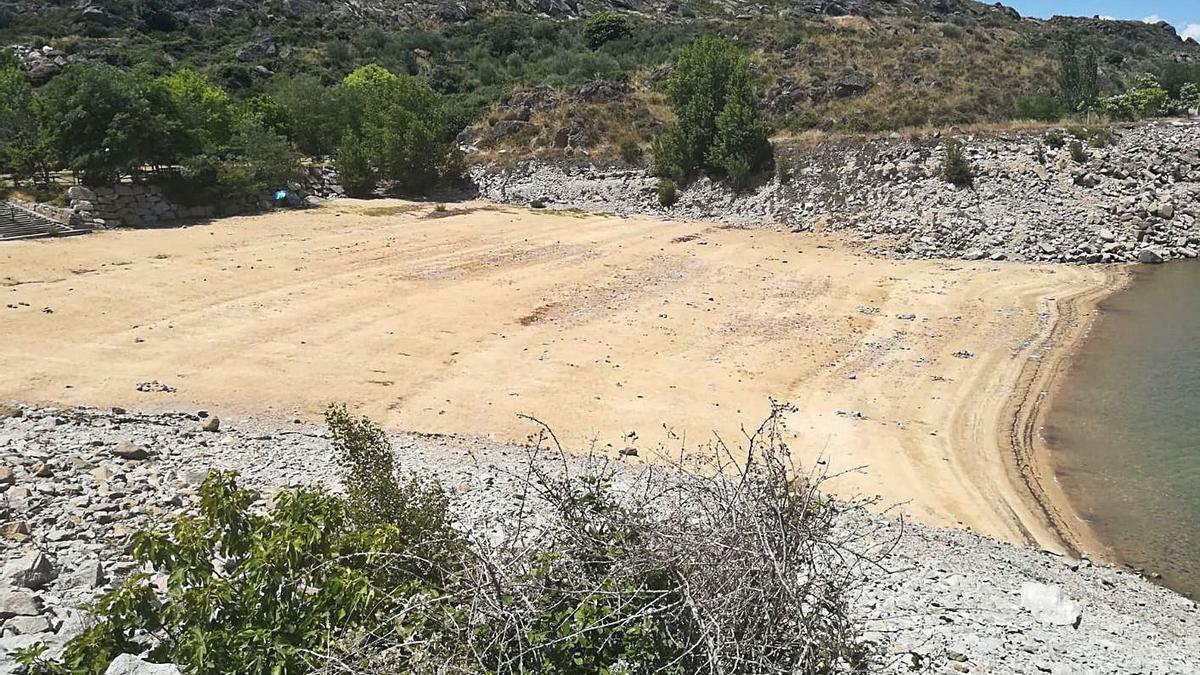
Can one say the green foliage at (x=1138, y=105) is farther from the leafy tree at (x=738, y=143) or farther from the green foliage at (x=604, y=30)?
the green foliage at (x=604, y=30)

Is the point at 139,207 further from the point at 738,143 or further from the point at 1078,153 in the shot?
the point at 1078,153

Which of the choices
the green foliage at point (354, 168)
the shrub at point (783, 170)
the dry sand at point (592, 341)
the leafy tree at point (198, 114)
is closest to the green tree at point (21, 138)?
the leafy tree at point (198, 114)

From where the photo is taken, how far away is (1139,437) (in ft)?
41.4

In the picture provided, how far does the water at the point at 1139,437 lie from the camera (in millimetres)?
9828

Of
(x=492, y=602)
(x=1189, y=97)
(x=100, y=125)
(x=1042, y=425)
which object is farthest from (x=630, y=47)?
(x=492, y=602)

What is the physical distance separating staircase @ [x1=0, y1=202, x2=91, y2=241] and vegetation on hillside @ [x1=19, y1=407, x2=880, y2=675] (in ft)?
87.9

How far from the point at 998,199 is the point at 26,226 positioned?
34.2 meters

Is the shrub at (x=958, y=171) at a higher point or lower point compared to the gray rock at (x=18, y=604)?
higher

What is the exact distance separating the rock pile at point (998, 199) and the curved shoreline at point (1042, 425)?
17.6 feet

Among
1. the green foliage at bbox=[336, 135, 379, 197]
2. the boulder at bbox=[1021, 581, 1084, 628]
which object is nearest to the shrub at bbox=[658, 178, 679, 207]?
the green foliage at bbox=[336, 135, 379, 197]

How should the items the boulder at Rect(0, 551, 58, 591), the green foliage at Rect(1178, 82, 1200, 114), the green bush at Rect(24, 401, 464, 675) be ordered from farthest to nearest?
1. the green foliage at Rect(1178, 82, 1200, 114)
2. the boulder at Rect(0, 551, 58, 591)
3. the green bush at Rect(24, 401, 464, 675)

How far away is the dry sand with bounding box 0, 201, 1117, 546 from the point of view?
12.3 meters

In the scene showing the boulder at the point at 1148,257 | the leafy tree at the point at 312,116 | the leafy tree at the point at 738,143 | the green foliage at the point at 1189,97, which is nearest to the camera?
the boulder at the point at 1148,257

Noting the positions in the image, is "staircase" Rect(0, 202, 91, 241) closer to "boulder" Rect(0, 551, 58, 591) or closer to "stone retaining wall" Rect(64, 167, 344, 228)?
"stone retaining wall" Rect(64, 167, 344, 228)
